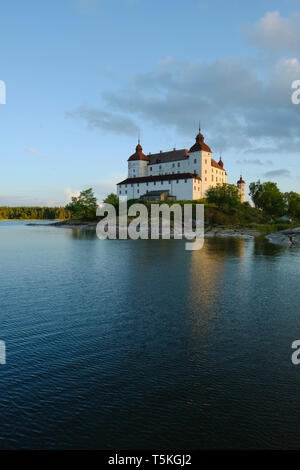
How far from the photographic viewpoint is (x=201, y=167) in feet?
456

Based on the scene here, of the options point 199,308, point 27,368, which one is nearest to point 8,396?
point 27,368

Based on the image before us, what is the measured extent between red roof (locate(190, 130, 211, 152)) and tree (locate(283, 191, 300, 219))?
49.9m

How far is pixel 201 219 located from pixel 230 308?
9896 cm

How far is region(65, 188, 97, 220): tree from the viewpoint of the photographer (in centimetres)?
16276

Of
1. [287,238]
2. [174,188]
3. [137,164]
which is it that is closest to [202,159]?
[174,188]

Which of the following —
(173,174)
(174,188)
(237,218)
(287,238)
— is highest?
(173,174)

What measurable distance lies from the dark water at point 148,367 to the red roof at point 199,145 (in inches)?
4649

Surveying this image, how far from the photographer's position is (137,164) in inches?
6353

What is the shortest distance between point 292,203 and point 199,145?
55.6 metres

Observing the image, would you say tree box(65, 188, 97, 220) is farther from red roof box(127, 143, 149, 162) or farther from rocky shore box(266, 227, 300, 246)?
rocky shore box(266, 227, 300, 246)

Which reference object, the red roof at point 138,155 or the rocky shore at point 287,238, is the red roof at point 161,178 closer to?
the red roof at point 138,155

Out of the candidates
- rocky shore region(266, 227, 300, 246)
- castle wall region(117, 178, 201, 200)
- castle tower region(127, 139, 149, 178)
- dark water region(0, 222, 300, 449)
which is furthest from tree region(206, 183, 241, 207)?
dark water region(0, 222, 300, 449)

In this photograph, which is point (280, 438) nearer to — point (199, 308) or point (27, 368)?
point (27, 368)

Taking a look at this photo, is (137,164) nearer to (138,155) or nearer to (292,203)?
(138,155)
